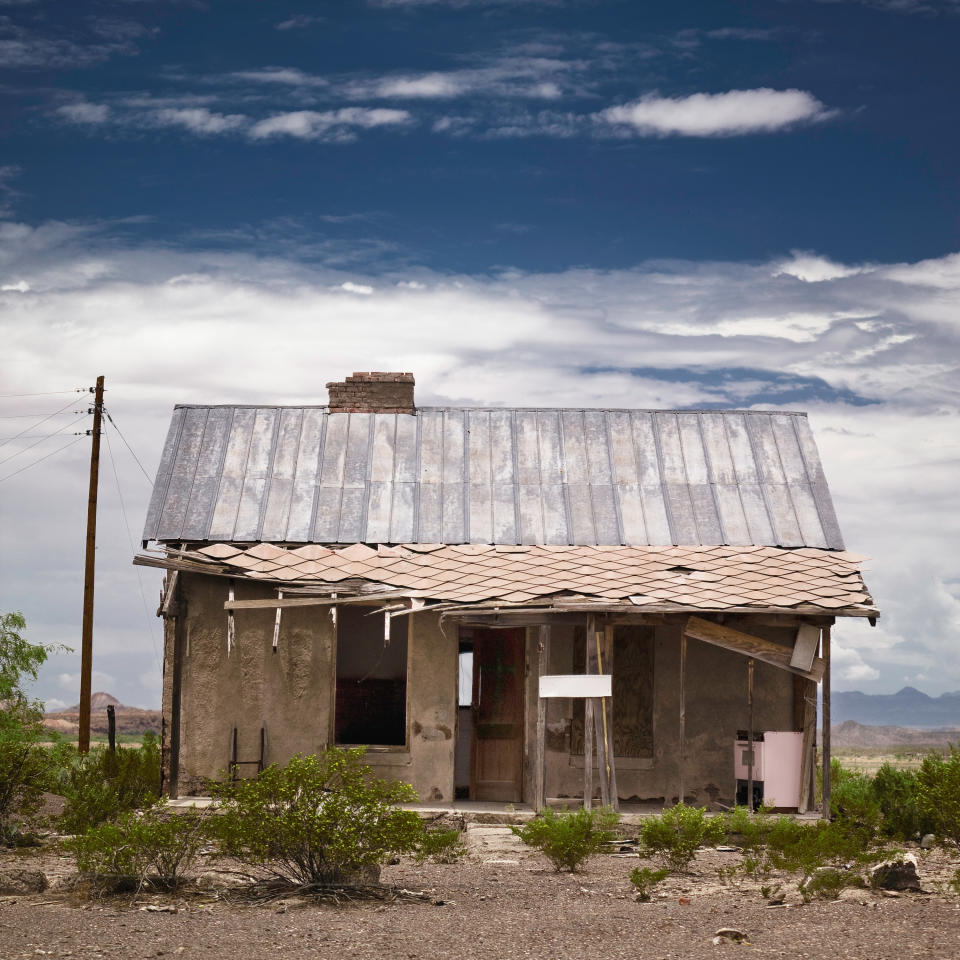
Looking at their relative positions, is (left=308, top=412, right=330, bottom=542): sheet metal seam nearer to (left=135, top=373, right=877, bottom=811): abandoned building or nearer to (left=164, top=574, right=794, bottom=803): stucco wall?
(left=135, top=373, right=877, bottom=811): abandoned building

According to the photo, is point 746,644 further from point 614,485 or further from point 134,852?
point 134,852

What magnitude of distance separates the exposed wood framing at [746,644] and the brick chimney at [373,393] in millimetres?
6107

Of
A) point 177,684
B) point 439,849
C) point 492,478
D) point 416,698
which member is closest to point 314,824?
point 439,849

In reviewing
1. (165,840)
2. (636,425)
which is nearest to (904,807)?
(636,425)

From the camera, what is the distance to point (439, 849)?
34.3 ft

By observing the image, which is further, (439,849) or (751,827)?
(751,827)

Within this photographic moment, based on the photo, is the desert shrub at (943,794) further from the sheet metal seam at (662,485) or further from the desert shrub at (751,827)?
the sheet metal seam at (662,485)

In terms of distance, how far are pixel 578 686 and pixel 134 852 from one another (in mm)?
5121

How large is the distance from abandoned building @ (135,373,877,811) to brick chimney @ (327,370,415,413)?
0.65 meters

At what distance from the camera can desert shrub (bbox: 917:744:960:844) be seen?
11359 millimetres

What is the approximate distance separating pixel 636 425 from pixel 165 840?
33.2 feet

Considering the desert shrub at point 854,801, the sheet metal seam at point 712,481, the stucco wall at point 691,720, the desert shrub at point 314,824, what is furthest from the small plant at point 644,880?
the sheet metal seam at point 712,481

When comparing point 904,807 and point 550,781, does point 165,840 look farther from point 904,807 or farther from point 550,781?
point 904,807

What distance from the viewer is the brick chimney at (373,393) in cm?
1791
